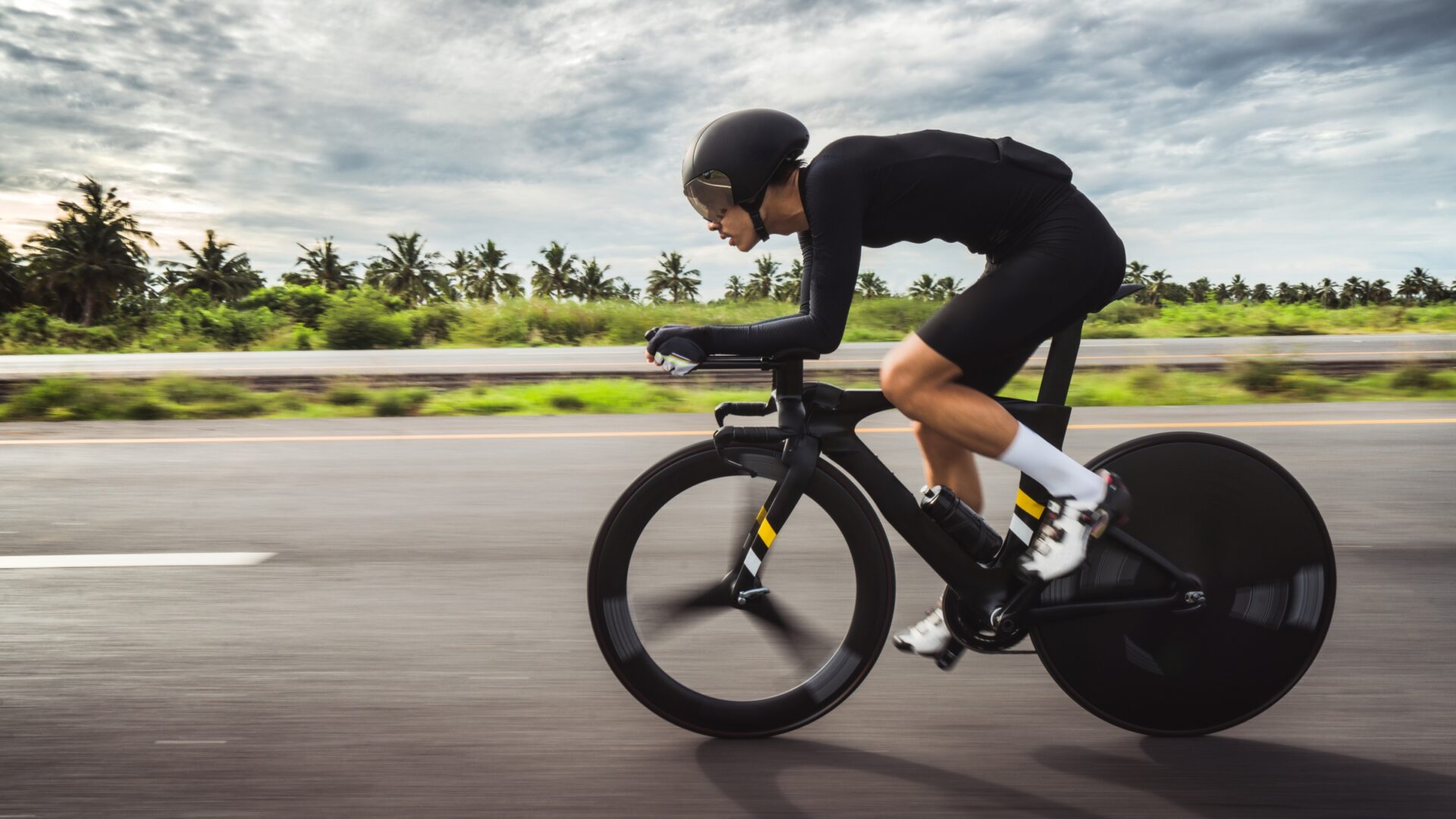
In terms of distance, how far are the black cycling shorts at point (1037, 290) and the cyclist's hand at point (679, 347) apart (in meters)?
0.51

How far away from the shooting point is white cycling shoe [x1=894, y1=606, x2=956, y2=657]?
2258mm

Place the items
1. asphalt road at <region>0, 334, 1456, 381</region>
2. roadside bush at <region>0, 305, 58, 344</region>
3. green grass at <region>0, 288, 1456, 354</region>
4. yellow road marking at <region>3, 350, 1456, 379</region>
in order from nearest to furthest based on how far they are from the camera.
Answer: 1. asphalt road at <region>0, 334, 1456, 381</region>
2. yellow road marking at <region>3, 350, 1456, 379</region>
3. green grass at <region>0, 288, 1456, 354</region>
4. roadside bush at <region>0, 305, 58, 344</region>

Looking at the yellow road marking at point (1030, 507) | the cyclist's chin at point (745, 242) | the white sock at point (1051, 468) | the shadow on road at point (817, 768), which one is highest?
the cyclist's chin at point (745, 242)

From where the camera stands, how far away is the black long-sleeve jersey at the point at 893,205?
1.99 m

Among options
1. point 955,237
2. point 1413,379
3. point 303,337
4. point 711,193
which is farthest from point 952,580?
point 303,337

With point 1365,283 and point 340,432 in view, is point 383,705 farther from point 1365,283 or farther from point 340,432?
point 1365,283

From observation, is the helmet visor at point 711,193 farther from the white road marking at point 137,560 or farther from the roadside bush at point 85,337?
the roadside bush at point 85,337

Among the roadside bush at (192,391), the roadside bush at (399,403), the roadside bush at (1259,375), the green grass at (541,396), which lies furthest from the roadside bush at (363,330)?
the roadside bush at (1259,375)

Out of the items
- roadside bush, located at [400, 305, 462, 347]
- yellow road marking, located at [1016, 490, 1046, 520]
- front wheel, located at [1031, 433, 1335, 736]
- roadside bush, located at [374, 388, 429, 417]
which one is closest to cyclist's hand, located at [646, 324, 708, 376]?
yellow road marking, located at [1016, 490, 1046, 520]

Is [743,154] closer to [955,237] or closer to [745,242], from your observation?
[745,242]

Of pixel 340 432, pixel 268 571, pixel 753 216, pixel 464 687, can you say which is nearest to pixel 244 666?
pixel 464 687

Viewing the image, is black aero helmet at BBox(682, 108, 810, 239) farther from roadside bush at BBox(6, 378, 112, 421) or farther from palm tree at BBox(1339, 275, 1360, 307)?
palm tree at BBox(1339, 275, 1360, 307)

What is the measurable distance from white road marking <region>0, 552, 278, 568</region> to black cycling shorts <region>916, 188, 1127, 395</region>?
297cm

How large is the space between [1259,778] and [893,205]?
4.89 feet
